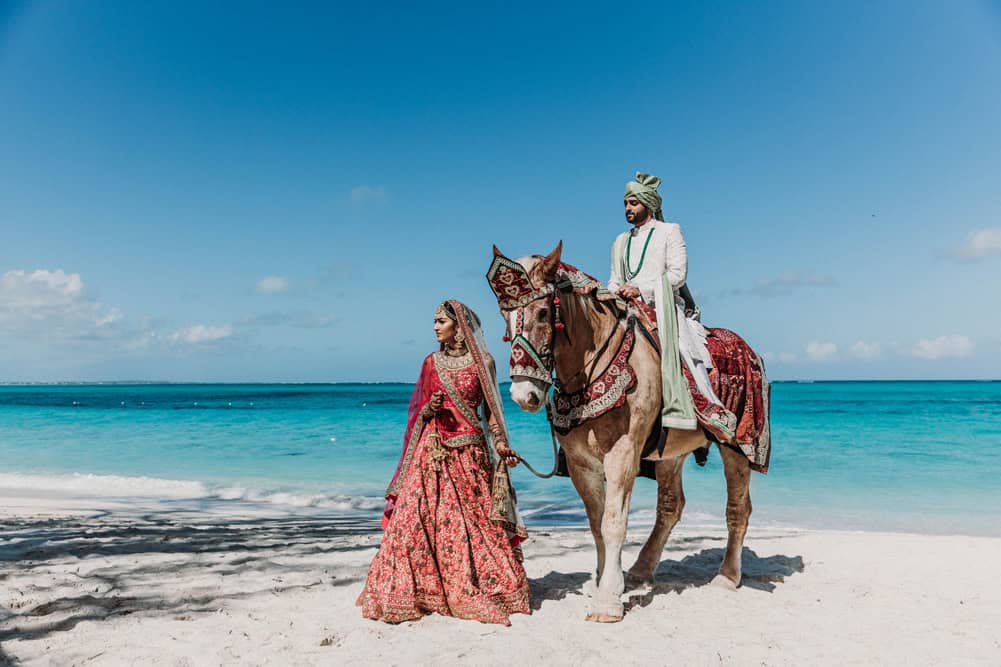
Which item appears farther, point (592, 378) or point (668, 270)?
point (668, 270)

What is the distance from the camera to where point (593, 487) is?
176 inches

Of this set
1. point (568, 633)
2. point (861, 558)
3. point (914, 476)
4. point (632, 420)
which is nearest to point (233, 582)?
point (568, 633)

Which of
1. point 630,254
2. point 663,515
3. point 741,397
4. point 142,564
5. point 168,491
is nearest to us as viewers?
point 630,254

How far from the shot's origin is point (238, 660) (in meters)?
3.53

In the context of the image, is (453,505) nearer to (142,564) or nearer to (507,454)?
(507,454)

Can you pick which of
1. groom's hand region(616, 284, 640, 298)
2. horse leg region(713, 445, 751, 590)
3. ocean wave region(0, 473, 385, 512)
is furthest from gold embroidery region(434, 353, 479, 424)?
ocean wave region(0, 473, 385, 512)

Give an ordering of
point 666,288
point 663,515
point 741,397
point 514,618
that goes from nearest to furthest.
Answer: point 514,618
point 666,288
point 741,397
point 663,515

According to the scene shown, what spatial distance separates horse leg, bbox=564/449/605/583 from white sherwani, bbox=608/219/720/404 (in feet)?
3.13

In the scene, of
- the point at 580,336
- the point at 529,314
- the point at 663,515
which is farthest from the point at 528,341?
the point at 663,515

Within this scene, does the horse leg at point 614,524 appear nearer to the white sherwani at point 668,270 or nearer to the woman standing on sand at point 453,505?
the woman standing on sand at point 453,505

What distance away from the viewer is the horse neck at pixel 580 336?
3.97 metres

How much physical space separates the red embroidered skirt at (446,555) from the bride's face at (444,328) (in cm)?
76

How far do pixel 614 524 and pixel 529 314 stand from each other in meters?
1.54

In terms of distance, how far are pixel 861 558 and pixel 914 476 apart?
35.2 ft
